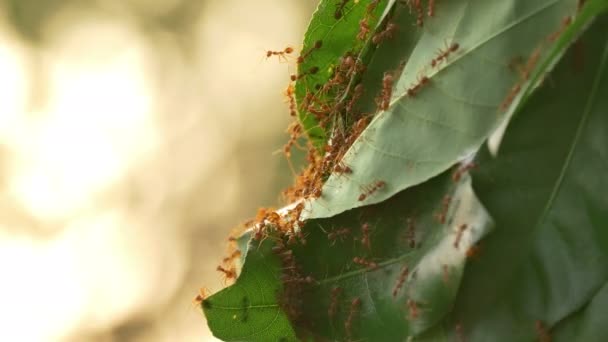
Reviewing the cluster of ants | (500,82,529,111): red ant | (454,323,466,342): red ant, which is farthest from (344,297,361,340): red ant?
(500,82,529,111): red ant

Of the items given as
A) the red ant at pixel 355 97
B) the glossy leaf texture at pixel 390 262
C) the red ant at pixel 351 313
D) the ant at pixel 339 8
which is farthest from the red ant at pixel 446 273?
the ant at pixel 339 8

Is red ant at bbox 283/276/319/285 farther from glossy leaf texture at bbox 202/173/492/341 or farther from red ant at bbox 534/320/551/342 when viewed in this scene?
red ant at bbox 534/320/551/342

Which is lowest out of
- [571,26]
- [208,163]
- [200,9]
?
[571,26]

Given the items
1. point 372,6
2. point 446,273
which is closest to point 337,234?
point 446,273

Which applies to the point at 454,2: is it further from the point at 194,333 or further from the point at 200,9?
the point at 200,9

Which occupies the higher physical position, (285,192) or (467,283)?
(285,192)

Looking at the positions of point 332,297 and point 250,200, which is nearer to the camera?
point 332,297

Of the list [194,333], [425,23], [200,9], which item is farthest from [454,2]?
[200,9]

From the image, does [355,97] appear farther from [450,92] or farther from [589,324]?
[589,324]
